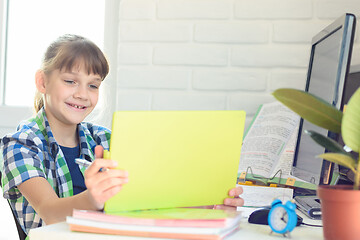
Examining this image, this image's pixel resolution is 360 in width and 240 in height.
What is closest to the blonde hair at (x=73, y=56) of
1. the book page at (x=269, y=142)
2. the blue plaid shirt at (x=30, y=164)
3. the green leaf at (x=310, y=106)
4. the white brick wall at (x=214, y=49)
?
the blue plaid shirt at (x=30, y=164)

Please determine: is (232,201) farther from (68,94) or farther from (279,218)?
(68,94)

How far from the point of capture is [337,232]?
0.82 m

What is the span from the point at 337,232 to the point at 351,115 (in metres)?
0.19

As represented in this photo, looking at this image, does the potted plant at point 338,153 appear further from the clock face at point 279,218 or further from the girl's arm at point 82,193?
the girl's arm at point 82,193

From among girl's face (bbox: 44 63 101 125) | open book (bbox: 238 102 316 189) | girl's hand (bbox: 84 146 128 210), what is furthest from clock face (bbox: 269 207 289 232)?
girl's face (bbox: 44 63 101 125)

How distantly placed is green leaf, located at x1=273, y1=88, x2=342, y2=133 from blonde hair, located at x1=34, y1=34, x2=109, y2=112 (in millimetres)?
929

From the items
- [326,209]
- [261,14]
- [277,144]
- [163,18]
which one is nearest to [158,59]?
[163,18]

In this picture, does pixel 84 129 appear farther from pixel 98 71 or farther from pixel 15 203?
pixel 15 203

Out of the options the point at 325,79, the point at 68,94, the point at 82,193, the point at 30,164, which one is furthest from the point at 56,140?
the point at 325,79

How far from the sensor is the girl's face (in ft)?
5.37

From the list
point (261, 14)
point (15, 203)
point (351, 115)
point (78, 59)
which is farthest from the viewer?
point (261, 14)

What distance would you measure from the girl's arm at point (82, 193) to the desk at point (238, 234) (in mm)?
82

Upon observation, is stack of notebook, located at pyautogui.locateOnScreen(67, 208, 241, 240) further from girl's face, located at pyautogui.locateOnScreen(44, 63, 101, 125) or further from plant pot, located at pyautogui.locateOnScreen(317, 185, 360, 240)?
girl's face, located at pyautogui.locateOnScreen(44, 63, 101, 125)

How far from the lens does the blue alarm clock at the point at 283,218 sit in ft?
2.93
